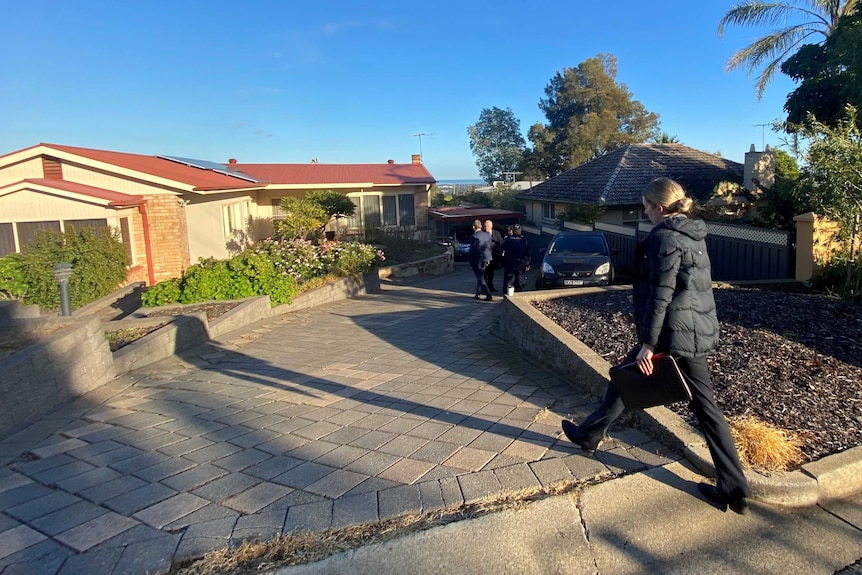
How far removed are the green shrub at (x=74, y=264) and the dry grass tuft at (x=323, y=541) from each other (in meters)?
Result: 10.6

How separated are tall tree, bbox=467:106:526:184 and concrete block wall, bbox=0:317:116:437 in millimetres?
63033

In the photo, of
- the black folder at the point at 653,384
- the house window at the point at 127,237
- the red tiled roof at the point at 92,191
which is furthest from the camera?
the house window at the point at 127,237

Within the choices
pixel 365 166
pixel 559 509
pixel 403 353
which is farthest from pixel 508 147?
pixel 559 509

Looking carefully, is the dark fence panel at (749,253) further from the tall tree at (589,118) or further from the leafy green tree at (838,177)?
the tall tree at (589,118)

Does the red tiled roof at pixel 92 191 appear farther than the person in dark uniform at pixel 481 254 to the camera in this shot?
Yes

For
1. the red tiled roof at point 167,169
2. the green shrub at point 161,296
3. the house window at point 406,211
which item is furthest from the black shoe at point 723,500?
the house window at point 406,211

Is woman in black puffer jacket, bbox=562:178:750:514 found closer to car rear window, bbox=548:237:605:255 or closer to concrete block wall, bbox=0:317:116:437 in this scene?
concrete block wall, bbox=0:317:116:437

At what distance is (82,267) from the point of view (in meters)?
12.0

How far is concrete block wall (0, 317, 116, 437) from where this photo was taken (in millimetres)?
4699

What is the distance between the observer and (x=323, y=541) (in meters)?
2.88

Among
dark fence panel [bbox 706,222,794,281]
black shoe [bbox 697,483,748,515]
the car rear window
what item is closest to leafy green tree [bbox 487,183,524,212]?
the car rear window

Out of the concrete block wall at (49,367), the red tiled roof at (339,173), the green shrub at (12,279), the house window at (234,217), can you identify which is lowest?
the concrete block wall at (49,367)

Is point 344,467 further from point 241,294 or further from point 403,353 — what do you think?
point 241,294

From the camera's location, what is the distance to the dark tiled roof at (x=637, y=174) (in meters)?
23.8
